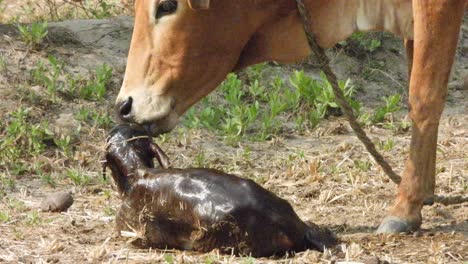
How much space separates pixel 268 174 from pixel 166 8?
1395 millimetres

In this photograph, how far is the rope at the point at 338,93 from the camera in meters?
5.68

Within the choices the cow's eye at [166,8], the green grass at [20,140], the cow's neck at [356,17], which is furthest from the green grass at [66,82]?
the cow's neck at [356,17]

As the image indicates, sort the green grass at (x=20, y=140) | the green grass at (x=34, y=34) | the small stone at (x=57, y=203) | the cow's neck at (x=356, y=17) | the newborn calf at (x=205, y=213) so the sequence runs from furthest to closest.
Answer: the green grass at (x=34, y=34) < the green grass at (x=20, y=140) < the small stone at (x=57, y=203) < the cow's neck at (x=356, y=17) < the newborn calf at (x=205, y=213)

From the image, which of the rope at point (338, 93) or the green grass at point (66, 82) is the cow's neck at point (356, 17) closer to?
the rope at point (338, 93)

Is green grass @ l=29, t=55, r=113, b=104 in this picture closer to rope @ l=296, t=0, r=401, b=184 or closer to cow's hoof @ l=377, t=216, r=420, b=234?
rope @ l=296, t=0, r=401, b=184

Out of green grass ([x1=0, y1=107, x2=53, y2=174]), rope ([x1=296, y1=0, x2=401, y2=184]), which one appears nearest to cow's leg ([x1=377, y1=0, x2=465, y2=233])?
rope ([x1=296, y1=0, x2=401, y2=184])

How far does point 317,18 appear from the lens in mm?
5898

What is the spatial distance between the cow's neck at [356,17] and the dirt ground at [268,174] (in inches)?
34.5

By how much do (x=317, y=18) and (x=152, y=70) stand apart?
0.83 m

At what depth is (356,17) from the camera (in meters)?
5.87

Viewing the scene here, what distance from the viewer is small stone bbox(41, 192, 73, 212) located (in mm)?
5996

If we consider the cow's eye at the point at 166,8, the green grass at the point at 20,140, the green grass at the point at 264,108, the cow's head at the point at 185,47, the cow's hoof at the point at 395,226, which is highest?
the cow's eye at the point at 166,8

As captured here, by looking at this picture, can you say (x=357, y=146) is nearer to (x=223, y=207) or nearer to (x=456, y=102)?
(x=456, y=102)

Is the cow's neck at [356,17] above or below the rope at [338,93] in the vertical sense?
above
